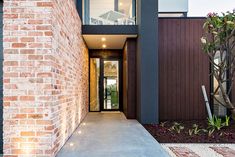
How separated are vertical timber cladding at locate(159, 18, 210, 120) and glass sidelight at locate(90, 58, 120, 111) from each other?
2.90 metres

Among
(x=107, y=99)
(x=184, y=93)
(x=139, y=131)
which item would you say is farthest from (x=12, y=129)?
(x=107, y=99)

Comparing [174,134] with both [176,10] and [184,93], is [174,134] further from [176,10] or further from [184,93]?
[176,10]

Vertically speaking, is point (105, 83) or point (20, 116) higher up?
point (105, 83)

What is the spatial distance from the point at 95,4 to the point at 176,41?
9.73 feet

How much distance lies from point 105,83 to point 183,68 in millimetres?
3657

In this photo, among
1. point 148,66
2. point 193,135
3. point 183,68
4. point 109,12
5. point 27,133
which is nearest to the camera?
point 27,133

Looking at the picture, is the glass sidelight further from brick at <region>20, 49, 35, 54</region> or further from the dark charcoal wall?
brick at <region>20, 49, 35, 54</region>

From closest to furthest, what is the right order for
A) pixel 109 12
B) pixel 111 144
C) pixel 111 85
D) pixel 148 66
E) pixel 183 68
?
pixel 111 144 → pixel 148 66 → pixel 183 68 → pixel 109 12 → pixel 111 85

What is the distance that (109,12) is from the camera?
25.3 feet

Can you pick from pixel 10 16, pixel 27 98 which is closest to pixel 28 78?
pixel 27 98

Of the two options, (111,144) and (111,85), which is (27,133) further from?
(111,85)

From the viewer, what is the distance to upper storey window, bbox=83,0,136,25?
300 inches

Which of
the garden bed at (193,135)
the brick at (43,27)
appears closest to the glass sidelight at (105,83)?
the garden bed at (193,135)

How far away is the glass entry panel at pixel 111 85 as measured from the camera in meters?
9.93
